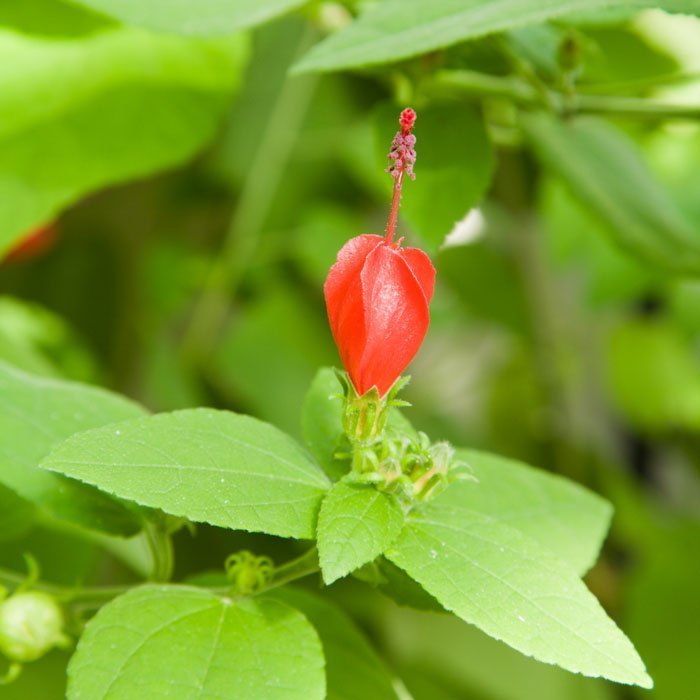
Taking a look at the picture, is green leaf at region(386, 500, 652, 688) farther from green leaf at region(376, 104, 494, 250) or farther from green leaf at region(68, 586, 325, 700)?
green leaf at region(376, 104, 494, 250)

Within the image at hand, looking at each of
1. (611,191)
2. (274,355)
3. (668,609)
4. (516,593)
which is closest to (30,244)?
(274,355)

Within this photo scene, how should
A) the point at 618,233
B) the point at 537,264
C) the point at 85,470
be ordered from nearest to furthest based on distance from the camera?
the point at 85,470, the point at 618,233, the point at 537,264

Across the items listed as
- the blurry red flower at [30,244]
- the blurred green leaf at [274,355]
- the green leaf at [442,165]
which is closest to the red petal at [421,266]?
the green leaf at [442,165]

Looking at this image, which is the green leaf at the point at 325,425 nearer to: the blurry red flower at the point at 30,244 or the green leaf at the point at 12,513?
the green leaf at the point at 12,513

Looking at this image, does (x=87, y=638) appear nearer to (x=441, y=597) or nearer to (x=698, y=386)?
(x=441, y=597)

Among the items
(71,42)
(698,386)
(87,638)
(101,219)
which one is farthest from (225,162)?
(87,638)

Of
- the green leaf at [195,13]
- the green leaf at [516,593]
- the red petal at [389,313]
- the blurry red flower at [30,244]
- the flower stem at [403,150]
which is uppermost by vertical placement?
the green leaf at [195,13]
